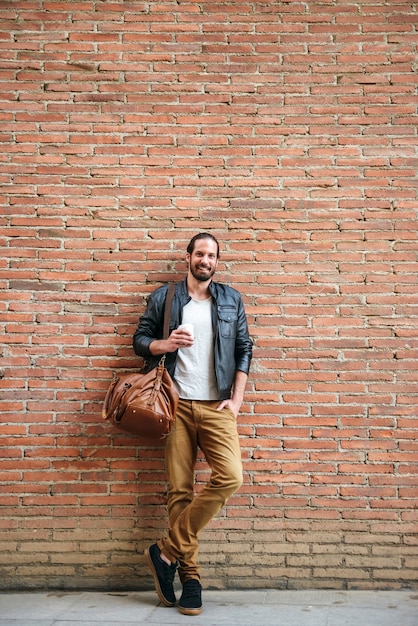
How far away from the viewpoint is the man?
13.2 ft

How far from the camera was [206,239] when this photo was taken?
13.7ft

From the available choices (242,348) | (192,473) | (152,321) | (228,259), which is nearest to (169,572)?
(192,473)

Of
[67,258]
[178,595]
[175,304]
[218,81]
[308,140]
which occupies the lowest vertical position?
[178,595]

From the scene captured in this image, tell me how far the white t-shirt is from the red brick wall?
1.37 feet

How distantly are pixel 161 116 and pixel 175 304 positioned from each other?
4.51 ft

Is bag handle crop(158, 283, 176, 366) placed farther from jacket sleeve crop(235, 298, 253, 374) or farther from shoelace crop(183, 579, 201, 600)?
shoelace crop(183, 579, 201, 600)

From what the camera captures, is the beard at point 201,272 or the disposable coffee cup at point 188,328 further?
the beard at point 201,272

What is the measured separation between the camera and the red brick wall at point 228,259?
4.40 meters

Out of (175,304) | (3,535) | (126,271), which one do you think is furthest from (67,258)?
(3,535)

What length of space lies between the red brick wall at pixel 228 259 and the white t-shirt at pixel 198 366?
42cm

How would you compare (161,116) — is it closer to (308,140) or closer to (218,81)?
(218,81)

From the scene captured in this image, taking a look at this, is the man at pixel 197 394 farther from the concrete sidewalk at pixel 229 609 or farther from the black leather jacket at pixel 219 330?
the concrete sidewalk at pixel 229 609

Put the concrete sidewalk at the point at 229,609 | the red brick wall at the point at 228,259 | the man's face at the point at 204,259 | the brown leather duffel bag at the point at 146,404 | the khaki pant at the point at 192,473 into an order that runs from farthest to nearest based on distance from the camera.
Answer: the red brick wall at the point at 228,259, the man's face at the point at 204,259, the khaki pant at the point at 192,473, the brown leather duffel bag at the point at 146,404, the concrete sidewalk at the point at 229,609

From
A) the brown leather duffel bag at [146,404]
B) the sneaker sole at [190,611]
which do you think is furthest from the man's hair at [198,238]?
the sneaker sole at [190,611]
